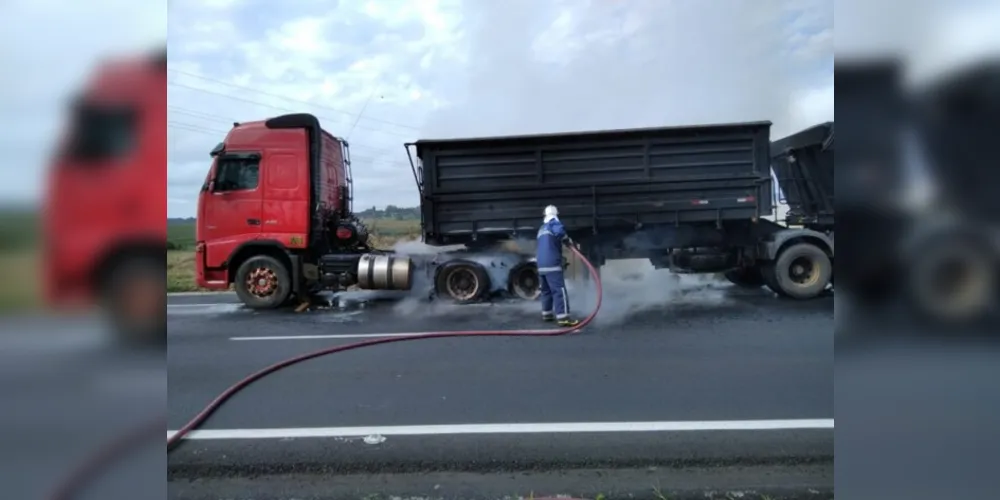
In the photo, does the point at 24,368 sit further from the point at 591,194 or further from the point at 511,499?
the point at 591,194

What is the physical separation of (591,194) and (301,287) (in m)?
4.26

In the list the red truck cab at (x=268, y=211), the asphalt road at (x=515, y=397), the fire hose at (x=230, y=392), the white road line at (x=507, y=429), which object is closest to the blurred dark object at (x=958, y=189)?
the asphalt road at (x=515, y=397)

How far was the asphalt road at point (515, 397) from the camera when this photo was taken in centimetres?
308

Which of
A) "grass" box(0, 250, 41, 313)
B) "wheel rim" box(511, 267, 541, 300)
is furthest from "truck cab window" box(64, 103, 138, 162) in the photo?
"wheel rim" box(511, 267, 541, 300)

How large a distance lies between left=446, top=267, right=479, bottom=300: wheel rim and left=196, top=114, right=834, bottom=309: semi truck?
2cm

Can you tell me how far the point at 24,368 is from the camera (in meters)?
1.35

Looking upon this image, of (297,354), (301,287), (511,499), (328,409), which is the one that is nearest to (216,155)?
(301,287)

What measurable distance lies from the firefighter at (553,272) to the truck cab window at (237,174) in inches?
156

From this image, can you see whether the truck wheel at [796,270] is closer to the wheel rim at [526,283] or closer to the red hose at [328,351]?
the red hose at [328,351]

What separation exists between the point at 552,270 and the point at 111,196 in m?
5.60

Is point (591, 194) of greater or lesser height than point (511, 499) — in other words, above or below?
above

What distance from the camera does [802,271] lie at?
791cm

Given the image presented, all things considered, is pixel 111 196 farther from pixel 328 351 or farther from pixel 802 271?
pixel 802 271

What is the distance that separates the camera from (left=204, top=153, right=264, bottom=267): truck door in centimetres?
780
